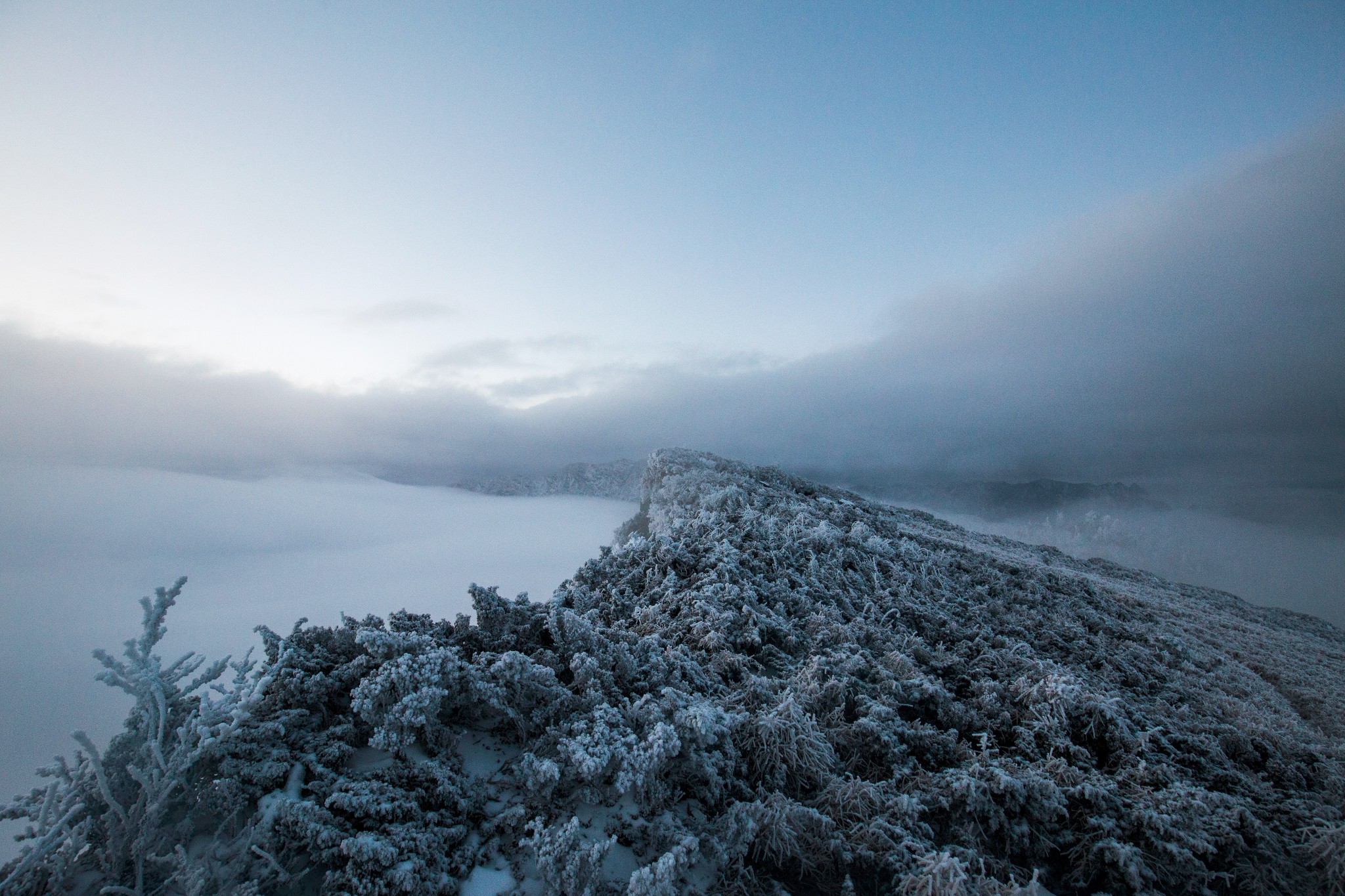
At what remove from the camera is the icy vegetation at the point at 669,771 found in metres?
3.09

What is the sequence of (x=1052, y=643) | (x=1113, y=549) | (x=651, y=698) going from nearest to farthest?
(x=651, y=698) → (x=1052, y=643) → (x=1113, y=549)

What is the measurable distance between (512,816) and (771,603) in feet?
15.6

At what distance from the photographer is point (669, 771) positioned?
418 centimetres

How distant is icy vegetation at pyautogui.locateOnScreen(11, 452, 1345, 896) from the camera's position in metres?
3.09

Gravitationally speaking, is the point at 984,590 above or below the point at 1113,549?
above

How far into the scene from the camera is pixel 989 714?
5.70m

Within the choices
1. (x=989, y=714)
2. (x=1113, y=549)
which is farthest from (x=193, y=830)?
(x=1113, y=549)

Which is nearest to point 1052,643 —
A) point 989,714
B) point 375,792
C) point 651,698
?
point 989,714

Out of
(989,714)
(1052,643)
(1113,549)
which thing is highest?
(989,714)

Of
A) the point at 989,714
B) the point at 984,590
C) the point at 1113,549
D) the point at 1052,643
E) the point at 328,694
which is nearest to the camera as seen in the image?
the point at 328,694

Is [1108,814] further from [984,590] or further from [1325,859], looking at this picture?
[984,590]

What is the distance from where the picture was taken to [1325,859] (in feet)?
13.4

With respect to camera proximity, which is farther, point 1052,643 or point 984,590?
point 984,590

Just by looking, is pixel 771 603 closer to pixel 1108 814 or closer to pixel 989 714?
pixel 989 714
